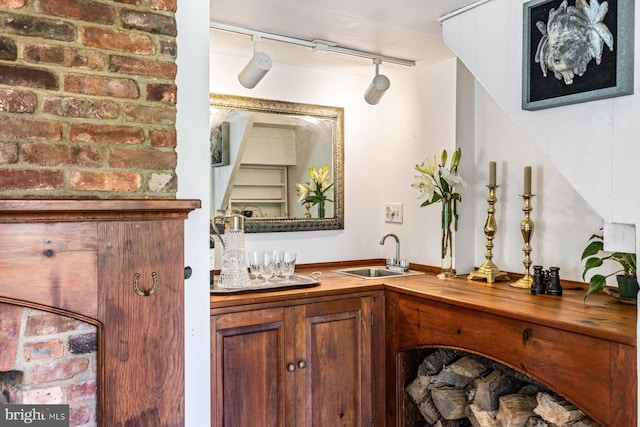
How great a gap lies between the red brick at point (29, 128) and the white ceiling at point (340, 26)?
934mm

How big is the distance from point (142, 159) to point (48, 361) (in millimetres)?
627

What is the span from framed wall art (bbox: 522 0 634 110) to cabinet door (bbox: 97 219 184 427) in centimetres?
134

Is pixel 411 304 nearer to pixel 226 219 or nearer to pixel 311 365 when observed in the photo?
pixel 311 365

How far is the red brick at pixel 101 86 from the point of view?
142cm

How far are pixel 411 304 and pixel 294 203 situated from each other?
3.08ft

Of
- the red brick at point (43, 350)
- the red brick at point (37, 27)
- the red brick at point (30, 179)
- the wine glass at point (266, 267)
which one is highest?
the red brick at point (37, 27)

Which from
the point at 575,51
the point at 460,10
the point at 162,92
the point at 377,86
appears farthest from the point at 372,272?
the point at 162,92

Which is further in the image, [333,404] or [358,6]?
[333,404]

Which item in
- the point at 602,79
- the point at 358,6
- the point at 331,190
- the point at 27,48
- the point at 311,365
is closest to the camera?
the point at 27,48

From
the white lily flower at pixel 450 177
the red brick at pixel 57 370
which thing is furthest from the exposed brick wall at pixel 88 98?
the white lily flower at pixel 450 177

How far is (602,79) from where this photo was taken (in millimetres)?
1581

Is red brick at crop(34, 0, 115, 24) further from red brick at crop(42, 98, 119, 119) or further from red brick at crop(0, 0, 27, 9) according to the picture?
red brick at crop(42, 98, 119, 119)

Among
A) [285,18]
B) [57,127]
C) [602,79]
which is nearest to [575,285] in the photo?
[602,79]

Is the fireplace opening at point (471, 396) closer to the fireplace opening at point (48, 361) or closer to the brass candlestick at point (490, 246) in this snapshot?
the brass candlestick at point (490, 246)
